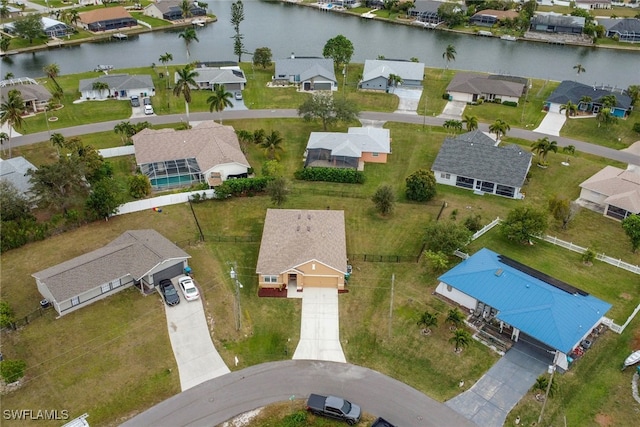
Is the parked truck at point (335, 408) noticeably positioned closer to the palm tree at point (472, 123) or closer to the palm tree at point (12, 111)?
the palm tree at point (472, 123)

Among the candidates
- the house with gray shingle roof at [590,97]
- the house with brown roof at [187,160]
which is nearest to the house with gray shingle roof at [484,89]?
the house with gray shingle roof at [590,97]

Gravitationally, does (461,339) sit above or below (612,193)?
below

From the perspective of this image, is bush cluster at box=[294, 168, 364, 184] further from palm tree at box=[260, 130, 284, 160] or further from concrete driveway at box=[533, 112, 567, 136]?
concrete driveway at box=[533, 112, 567, 136]

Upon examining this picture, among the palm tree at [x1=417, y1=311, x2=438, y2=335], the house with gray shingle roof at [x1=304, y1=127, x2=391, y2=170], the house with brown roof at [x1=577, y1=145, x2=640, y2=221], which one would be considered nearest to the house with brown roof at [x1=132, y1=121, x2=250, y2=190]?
the house with gray shingle roof at [x1=304, y1=127, x2=391, y2=170]

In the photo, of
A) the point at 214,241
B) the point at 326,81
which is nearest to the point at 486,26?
the point at 326,81

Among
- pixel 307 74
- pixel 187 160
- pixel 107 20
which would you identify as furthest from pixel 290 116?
pixel 107 20

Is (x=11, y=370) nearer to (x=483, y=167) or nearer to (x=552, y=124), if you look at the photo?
(x=483, y=167)
